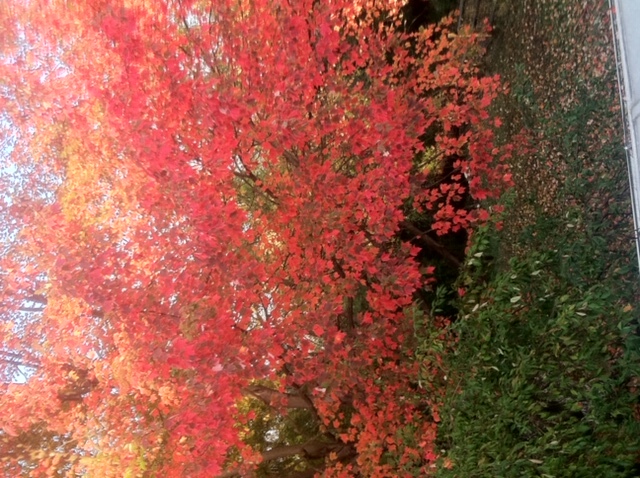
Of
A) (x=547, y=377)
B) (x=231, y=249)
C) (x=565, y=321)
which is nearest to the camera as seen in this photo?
(x=565, y=321)

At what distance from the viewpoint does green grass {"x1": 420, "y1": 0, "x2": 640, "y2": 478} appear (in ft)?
15.6

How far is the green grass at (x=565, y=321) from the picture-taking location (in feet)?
15.6

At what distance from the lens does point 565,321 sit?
4793 mm

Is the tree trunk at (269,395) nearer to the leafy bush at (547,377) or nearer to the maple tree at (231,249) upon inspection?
the maple tree at (231,249)

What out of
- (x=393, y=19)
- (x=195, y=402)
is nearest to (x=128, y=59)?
(x=195, y=402)

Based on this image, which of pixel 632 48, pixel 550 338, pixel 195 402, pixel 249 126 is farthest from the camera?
pixel 249 126

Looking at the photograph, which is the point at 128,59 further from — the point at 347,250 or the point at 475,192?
the point at 475,192

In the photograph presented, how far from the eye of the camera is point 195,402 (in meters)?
7.71

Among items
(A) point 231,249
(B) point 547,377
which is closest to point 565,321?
(B) point 547,377

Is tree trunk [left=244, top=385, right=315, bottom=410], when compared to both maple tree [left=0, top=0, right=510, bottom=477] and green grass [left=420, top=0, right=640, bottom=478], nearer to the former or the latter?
maple tree [left=0, top=0, right=510, bottom=477]

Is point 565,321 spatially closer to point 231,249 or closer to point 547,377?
point 547,377

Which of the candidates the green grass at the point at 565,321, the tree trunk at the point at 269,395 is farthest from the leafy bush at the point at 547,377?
the tree trunk at the point at 269,395

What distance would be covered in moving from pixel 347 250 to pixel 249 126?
2762 millimetres

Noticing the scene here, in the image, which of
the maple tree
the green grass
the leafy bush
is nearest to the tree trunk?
the maple tree
